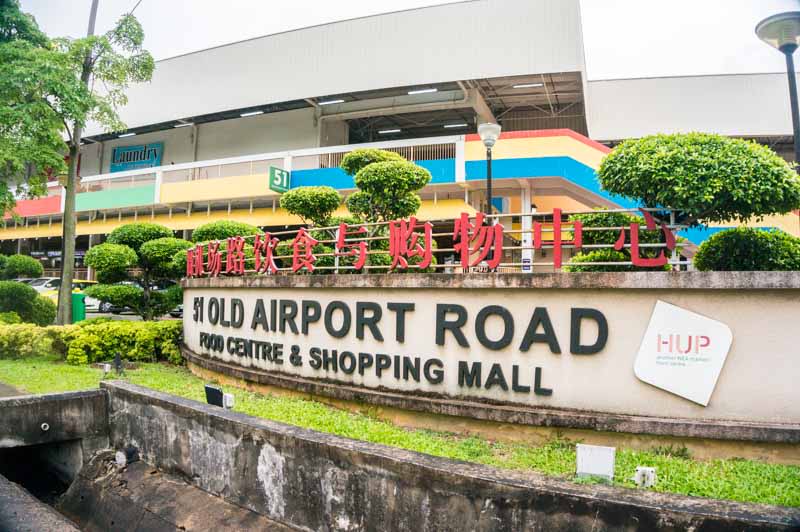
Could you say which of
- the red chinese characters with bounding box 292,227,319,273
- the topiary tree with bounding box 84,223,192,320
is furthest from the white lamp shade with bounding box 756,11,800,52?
the topiary tree with bounding box 84,223,192,320

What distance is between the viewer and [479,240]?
6.69m

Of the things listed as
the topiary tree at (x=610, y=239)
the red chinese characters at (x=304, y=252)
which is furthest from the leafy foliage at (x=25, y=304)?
the topiary tree at (x=610, y=239)

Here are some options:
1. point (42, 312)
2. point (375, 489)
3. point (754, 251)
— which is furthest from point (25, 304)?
point (754, 251)

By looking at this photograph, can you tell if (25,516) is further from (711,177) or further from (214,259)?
(214,259)

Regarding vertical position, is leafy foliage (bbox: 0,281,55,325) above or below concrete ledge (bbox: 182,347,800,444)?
above

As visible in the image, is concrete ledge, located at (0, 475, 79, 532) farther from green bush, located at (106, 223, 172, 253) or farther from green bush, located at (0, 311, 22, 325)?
green bush, located at (0, 311, 22, 325)

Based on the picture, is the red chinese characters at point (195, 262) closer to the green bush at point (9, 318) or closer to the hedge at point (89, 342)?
the hedge at point (89, 342)

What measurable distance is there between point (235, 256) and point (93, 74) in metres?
9.12

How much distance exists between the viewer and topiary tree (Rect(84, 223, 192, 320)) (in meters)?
14.1

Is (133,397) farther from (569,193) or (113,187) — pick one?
(113,187)

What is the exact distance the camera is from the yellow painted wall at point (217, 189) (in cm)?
2441

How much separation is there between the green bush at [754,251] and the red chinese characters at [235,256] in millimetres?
7428

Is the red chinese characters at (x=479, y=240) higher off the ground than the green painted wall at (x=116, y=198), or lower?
lower

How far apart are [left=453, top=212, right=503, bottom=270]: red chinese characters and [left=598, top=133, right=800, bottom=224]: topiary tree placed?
1694 millimetres
